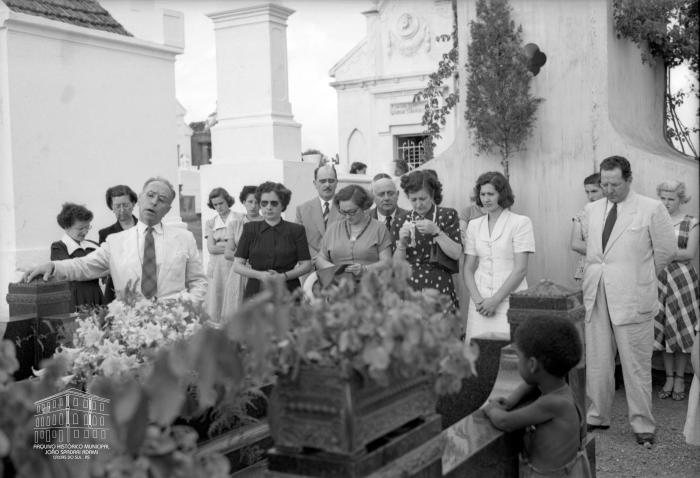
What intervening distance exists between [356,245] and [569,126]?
281 cm

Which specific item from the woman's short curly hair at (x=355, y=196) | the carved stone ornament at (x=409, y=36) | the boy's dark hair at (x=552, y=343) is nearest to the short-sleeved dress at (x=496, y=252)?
the woman's short curly hair at (x=355, y=196)

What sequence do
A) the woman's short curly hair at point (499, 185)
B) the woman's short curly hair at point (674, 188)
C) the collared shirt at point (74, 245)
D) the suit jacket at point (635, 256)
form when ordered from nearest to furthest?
the suit jacket at point (635, 256), the woman's short curly hair at point (499, 185), the collared shirt at point (74, 245), the woman's short curly hair at point (674, 188)

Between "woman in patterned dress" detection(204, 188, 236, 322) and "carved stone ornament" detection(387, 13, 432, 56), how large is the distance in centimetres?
2163

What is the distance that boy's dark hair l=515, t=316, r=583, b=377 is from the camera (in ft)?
11.7

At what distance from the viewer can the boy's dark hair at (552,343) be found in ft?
11.7

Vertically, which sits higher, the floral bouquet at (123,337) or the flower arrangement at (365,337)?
the flower arrangement at (365,337)

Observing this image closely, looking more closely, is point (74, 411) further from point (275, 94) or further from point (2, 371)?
point (275, 94)

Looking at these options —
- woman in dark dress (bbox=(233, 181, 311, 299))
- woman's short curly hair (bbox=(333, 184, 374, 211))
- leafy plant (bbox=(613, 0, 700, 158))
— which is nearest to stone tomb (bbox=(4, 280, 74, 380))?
woman in dark dress (bbox=(233, 181, 311, 299))

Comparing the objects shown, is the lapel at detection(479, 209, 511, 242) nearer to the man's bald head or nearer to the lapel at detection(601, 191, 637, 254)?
the lapel at detection(601, 191, 637, 254)

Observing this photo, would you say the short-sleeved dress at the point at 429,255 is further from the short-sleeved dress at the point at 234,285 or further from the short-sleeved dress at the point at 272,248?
the short-sleeved dress at the point at 234,285

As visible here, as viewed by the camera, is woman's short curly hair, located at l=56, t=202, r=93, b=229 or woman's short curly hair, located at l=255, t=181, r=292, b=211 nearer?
woman's short curly hair, located at l=255, t=181, r=292, b=211

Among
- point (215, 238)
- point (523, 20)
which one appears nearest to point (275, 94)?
point (215, 238)

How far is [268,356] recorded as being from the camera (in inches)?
87.4

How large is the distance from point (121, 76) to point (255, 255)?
6886 mm
